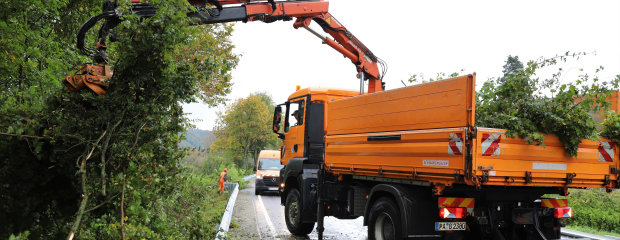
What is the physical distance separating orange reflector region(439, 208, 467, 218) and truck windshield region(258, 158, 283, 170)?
601 inches

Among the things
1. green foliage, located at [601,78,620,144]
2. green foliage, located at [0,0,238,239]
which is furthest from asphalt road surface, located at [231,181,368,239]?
green foliage, located at [601,78,620,144]

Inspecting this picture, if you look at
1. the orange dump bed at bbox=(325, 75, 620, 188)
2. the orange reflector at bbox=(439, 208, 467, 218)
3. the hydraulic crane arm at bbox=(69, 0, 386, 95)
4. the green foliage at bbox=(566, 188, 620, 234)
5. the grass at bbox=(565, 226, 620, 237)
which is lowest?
the grass at bbox=(565, 226, 620, 237)

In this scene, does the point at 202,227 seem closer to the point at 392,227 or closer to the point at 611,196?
the point at 392,227

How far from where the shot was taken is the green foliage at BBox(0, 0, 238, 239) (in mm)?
4359

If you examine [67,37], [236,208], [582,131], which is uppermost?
[67,37]

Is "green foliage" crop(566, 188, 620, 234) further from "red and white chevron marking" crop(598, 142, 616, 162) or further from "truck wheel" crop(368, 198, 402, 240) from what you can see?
"truck wheel" crop(368, 198, 402, 240)

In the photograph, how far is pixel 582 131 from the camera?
17.5 feet

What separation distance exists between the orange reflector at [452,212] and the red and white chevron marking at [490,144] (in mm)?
923

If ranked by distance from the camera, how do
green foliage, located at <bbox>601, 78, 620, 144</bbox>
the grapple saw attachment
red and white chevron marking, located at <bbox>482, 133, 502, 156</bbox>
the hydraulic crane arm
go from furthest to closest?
the hydraulic crane arm
green foliage, located at <bbox>601, 78, 620, 144</bbox>
red and white chevron marking, located at <bbox>482, 133, 502, 156</bbox>
the grapple saw attachment

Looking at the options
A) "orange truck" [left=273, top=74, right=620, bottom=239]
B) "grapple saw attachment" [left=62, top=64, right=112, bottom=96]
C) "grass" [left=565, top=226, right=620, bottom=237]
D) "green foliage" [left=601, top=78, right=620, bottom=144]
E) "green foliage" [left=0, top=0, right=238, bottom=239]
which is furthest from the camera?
"grass" [left=565, top=226, right=620, bottom=237]

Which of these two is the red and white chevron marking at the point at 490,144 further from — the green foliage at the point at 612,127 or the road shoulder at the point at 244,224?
the road shoulder at the point at 244,224

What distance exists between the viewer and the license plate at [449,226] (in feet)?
17.9

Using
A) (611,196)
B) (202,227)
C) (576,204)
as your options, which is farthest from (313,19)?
(611,196)

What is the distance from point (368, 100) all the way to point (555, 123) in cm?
275
